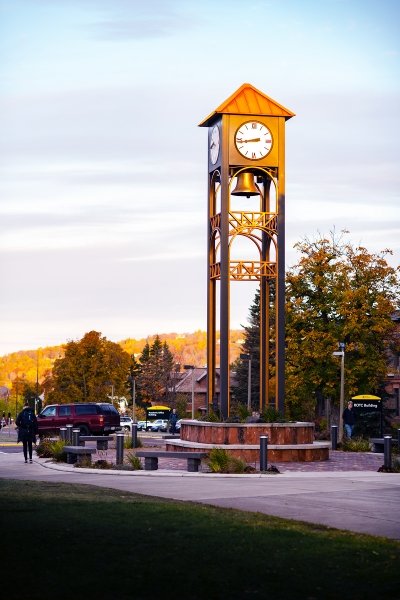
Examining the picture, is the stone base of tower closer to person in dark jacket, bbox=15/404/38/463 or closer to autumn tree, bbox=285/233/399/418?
person in dark jacket, bbox=15/404/38/463

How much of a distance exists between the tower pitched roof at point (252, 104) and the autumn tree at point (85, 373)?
211ft

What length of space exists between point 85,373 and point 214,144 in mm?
65536

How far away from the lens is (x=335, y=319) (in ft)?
196

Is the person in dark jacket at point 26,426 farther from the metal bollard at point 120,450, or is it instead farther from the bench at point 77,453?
the metal bollard at point 120,450

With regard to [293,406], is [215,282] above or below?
above

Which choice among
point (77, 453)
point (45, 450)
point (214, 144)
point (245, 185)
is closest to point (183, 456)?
point (77, 453)

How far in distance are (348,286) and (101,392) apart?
40.7m

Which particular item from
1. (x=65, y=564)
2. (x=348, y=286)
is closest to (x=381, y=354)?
(x=348, y=286)

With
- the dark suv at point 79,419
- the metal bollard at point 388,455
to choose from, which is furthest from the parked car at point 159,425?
the metal bollard at point 388,455

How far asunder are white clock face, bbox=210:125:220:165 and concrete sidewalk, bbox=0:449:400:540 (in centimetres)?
1032

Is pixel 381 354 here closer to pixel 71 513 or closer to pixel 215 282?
pixel 215 282

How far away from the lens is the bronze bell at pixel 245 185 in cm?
3161

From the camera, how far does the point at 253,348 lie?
90.0 m

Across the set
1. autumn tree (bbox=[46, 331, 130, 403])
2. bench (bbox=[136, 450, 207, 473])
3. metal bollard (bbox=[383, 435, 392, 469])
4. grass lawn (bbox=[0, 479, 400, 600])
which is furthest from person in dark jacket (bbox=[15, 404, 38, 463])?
autumn tree (bbox=[46, 331, 130, 403])
